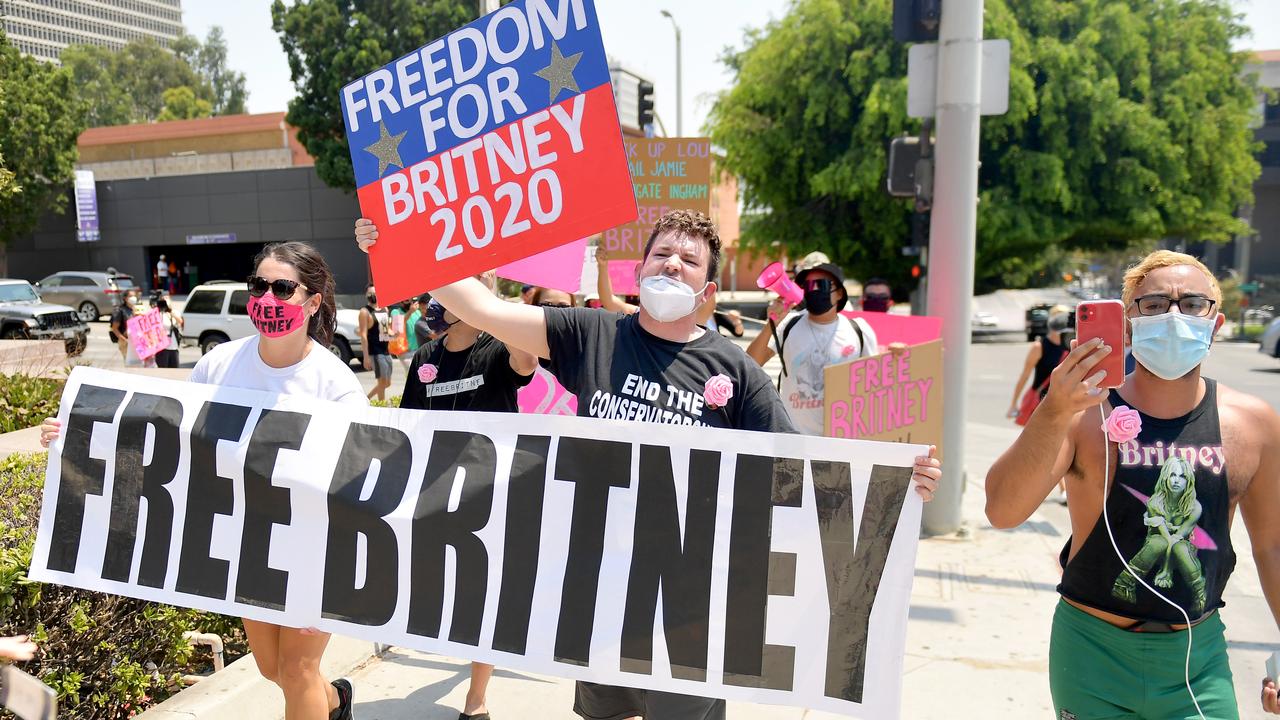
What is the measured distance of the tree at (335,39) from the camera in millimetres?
36094

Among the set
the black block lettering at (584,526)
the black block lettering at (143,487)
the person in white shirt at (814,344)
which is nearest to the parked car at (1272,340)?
the person in white shirt at (814,344)

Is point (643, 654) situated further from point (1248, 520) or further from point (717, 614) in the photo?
point (1248, 520)

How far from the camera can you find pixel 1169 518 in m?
2.40

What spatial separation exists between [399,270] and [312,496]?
0.81 metres

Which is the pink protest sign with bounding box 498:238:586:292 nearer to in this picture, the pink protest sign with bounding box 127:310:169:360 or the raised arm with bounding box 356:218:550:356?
the raised arm with bounding box 356:218:550:356

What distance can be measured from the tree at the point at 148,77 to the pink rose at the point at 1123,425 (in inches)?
3707

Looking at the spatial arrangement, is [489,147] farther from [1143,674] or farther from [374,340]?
[374,340]

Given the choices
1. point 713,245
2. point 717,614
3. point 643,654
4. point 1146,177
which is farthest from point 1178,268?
point 1146,177

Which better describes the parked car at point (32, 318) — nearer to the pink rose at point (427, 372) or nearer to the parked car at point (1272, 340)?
the pink rose at point (427, 372)

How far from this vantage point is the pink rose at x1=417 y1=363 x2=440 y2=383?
13.0ft

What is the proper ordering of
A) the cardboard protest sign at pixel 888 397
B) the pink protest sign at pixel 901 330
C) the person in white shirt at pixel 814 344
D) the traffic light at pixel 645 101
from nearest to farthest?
the cardboard protest sign at pixel 888 397 → the person in white shirt at pixel 814 344 → the pink protest sign at pixel 901 330 → the traffic light at pixel 645 101

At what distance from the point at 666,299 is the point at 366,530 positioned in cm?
128

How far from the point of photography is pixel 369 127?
3182mm

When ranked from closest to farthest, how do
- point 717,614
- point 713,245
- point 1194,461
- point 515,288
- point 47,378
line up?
point 1194,461 < point 717,614 < point 713,245 < point 47,378 < point 515,288
